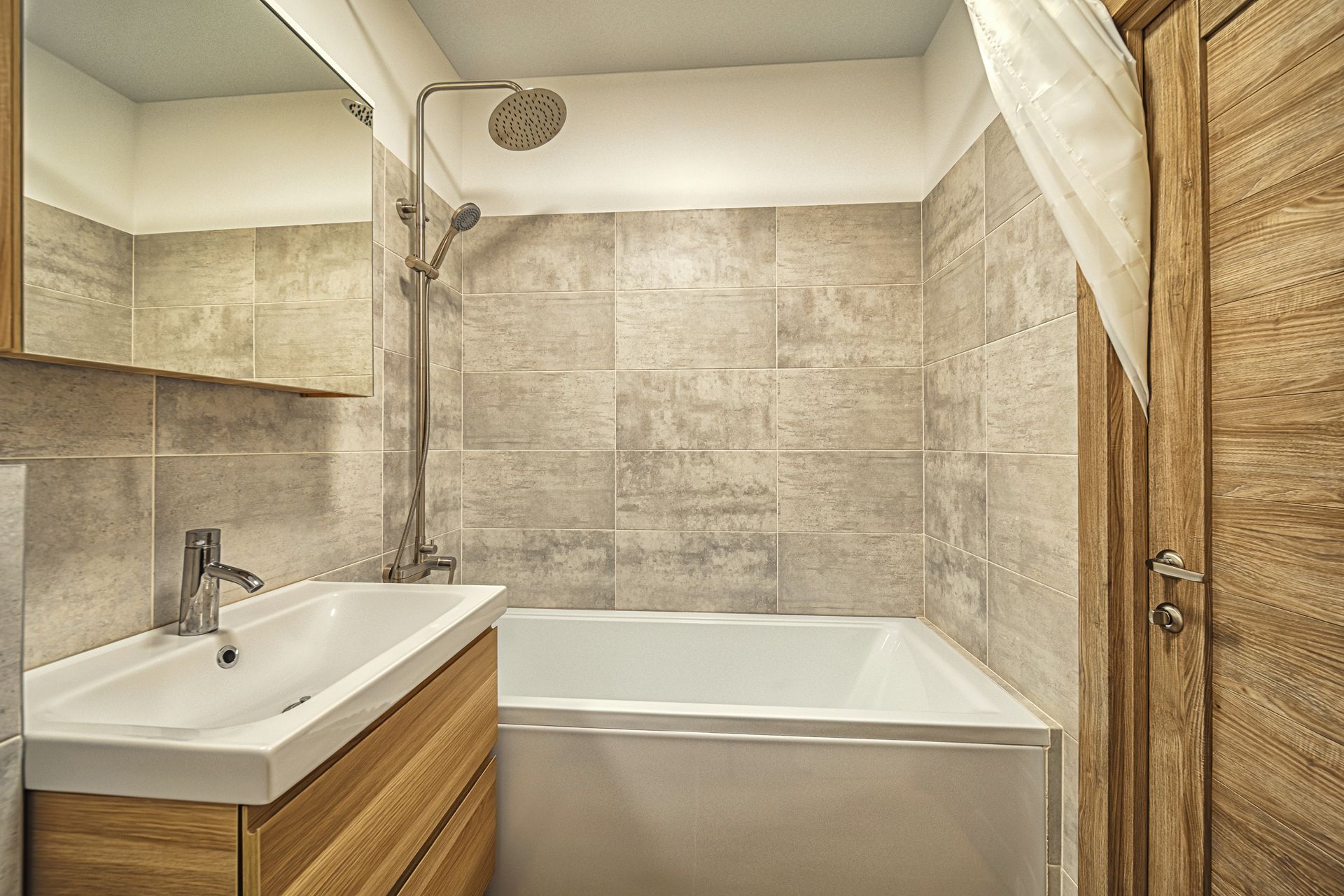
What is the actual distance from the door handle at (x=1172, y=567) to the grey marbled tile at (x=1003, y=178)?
846 millimetres

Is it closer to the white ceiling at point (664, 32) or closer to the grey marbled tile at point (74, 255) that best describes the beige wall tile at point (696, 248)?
the white ceiling at point (664, 32)

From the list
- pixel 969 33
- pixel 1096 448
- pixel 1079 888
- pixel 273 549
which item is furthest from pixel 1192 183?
pixel 273 549

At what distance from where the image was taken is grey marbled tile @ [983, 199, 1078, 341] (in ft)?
4.28

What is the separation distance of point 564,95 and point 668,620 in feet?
6.60

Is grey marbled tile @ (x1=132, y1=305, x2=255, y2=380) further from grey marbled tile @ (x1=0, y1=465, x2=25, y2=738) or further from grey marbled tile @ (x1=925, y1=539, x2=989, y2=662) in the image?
grey marbled tile @ (x1=925, y1=539, x2=989, y2=662)

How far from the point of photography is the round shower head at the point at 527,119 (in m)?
1.73

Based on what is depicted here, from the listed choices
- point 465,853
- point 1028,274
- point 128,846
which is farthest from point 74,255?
point 1028,274

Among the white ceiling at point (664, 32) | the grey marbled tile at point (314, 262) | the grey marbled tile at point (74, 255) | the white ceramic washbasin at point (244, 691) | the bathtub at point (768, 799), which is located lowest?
the bathtub at point (768, 799)

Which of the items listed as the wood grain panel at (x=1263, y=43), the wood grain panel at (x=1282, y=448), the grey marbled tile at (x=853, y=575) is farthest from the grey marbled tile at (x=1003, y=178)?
the grey marbled tile at (x=853, y=575)

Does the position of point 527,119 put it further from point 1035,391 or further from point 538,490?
point 1035,391

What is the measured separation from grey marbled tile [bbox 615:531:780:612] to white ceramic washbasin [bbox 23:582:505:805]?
971 mm

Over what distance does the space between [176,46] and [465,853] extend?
1550mm

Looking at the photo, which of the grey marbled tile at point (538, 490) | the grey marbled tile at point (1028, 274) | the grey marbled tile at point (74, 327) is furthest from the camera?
the grey marbled tile at point (538, 490)

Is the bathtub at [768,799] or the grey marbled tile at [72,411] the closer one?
the grey marbled tile at [72,411]
